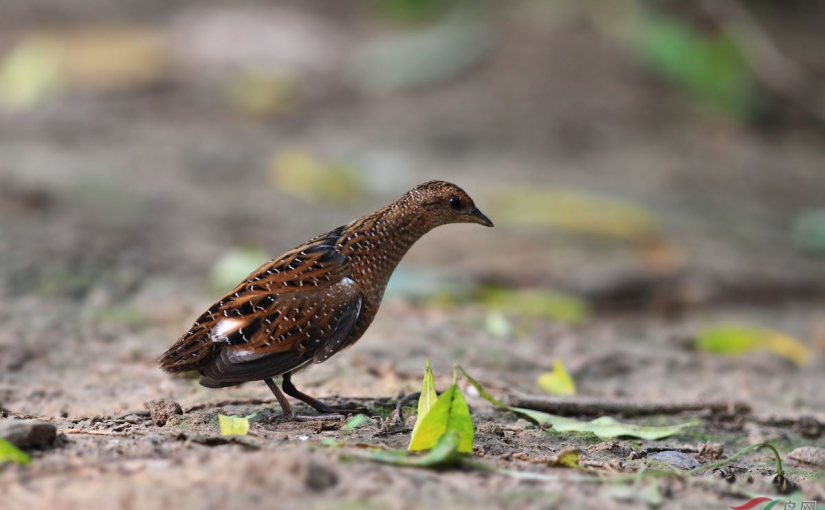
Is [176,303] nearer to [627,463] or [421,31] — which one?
[627,463]

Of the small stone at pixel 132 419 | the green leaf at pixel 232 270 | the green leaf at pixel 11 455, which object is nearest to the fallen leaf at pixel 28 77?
the green leaf at pixel 232 270

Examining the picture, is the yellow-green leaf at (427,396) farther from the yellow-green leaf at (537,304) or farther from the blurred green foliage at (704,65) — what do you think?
the blurred green foliage at (704,65)

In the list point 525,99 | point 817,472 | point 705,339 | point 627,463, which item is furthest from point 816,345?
point 525,99

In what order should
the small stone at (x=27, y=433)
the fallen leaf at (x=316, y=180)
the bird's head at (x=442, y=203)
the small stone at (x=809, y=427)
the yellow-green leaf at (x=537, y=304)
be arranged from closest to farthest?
the small stone at (x=27, y=433)
the bird's head at (x=442, y=203)
the small stone at (x=809, y=427)
the yellow-green leaf at (x=537, y=304)
the fallen leaf at (x=316, y=180)

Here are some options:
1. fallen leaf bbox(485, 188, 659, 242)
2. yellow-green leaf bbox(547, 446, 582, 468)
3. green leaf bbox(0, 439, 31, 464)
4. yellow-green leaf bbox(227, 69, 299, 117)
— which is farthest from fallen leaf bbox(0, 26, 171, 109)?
yellow-green leaf bbox(547, 446, 582, 468)

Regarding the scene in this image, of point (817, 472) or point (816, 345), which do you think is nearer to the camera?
point (817, 472)

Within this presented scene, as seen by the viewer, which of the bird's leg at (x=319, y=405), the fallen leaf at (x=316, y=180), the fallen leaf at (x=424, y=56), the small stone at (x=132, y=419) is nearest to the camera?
the small stone at (x=132, y=419)

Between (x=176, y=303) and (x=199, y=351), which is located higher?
(x=176, y=303)

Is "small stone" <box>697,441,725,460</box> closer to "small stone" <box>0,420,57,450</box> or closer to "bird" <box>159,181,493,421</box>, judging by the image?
"bird" <box>159,181,493,421</box>
